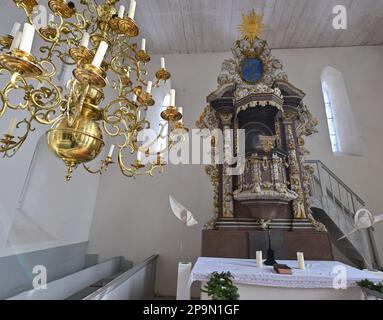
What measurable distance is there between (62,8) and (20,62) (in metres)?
0.69

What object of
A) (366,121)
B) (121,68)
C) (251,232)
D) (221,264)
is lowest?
(221,264)

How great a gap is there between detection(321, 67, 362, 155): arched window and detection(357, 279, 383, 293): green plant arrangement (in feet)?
11.8

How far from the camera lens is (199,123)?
402cm

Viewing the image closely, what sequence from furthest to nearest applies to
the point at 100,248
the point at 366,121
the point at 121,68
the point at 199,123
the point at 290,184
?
the point at 366,121
the point at 100,248
the point at 199,123
the point at 290,184
the point at 121,68

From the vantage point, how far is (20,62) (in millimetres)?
1037

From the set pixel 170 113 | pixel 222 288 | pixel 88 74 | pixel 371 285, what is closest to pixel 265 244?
pixel 371 285

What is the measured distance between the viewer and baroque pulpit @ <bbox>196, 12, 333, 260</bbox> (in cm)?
304

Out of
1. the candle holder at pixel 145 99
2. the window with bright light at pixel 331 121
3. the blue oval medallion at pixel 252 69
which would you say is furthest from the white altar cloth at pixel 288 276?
the window with bright light at pixel 331 121

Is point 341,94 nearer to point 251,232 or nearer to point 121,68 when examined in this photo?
point 251,232

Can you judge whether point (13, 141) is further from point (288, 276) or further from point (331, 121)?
point (331, 121)

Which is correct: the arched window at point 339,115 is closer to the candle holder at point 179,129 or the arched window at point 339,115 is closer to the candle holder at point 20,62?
the candle holder at point 179,129
